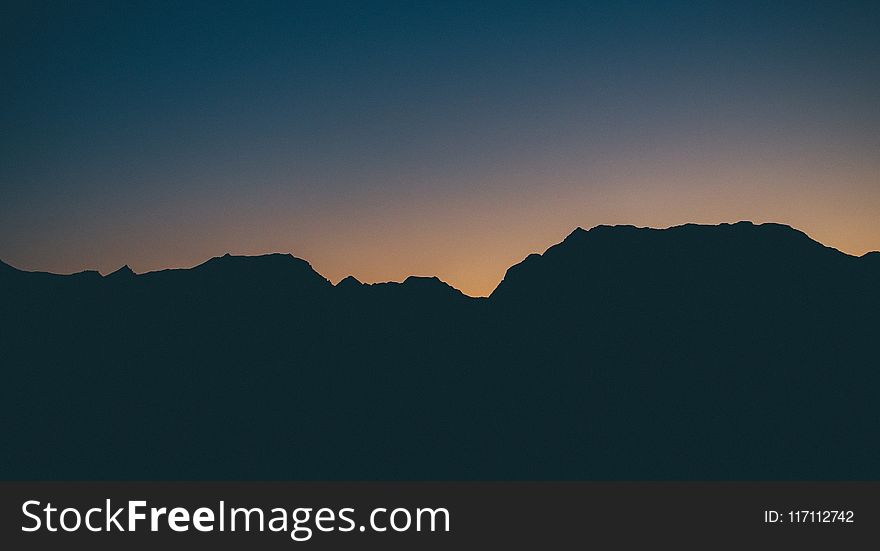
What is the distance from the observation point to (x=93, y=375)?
14600 cm

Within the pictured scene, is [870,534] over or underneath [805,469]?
over

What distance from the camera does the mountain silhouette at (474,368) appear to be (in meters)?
129

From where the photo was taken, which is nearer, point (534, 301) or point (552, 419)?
point (552, 419)

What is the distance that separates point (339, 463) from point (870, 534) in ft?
349

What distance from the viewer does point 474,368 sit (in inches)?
5763

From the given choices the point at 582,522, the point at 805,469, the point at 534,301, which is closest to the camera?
the point at 582,522

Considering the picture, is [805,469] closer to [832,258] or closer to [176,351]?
[832,258]

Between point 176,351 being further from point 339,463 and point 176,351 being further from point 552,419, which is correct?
point 552,419

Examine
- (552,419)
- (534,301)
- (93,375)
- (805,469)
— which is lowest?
(805,469)

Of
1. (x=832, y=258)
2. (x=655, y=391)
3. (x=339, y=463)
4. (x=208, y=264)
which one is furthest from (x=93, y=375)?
(x=832, y=258)

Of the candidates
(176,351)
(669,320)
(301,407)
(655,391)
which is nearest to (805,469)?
(655,391)

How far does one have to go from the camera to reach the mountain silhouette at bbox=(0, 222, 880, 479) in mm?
128875

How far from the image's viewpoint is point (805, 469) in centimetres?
12575

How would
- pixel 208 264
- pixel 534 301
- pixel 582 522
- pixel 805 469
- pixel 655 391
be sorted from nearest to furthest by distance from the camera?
pixel 582 522, pixel 805 469, pixel 655 391, pixel 534 301, pixel 208 264
